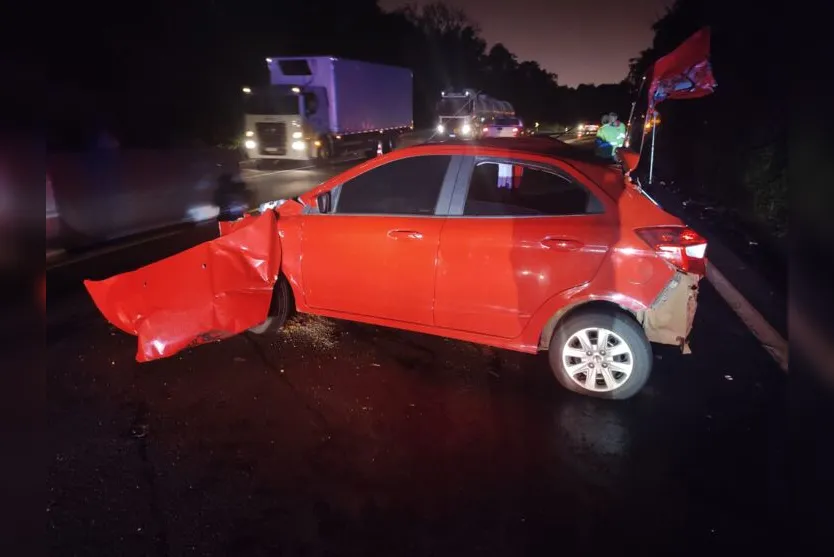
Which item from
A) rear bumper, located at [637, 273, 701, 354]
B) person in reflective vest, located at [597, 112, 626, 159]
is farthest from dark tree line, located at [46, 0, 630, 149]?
person in reflective vest, located at [597, 112, 626, 159]

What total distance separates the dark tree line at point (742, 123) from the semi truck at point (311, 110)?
11600mm

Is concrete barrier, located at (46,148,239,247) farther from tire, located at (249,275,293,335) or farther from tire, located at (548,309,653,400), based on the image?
tire, located at (548,309,653,400)

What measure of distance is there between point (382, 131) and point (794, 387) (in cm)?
2422

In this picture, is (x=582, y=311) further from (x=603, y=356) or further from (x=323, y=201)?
(x=323, y=201)

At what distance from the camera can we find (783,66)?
32.4ft

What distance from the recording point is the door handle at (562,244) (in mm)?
4195

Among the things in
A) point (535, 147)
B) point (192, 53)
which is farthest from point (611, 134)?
point (192, 53)

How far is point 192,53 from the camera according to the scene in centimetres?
2934

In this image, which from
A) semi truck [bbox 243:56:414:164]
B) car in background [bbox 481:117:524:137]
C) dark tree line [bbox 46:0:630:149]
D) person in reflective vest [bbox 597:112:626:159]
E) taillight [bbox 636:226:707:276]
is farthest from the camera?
car in background [bbox 481:117:524:137]

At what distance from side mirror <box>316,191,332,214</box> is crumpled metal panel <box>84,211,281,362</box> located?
410 millimetres

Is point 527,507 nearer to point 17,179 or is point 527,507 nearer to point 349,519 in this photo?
point 349,519

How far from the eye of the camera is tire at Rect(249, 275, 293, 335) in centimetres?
524

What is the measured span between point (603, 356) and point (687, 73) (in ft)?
25.8

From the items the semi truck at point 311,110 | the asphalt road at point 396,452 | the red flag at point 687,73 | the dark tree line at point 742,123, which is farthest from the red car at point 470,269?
the semi truck at point 311,110
